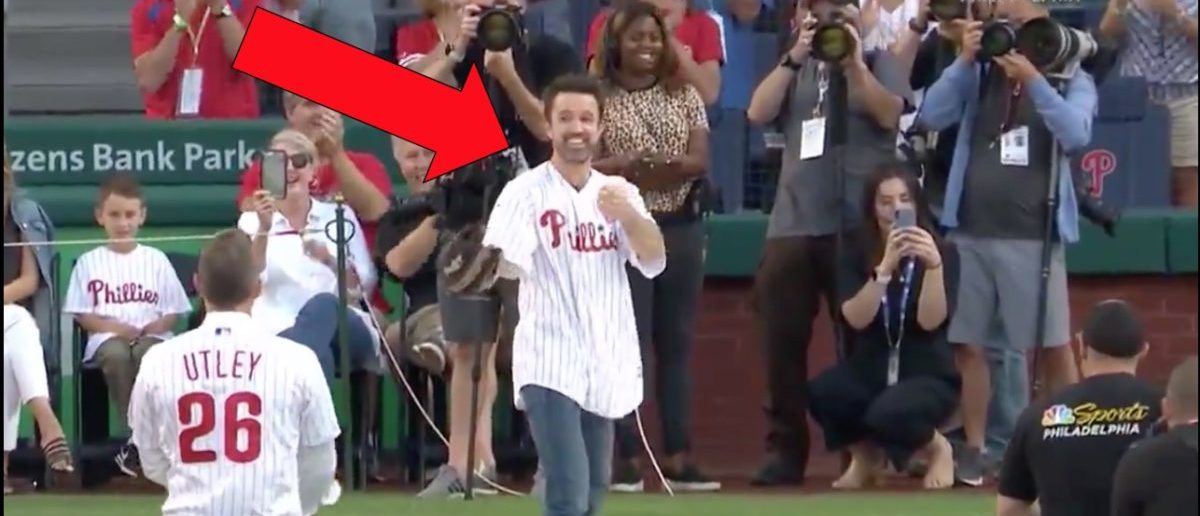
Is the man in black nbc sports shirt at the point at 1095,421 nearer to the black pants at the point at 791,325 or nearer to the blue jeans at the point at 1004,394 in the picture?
the blue jeans at the point at 1004,394

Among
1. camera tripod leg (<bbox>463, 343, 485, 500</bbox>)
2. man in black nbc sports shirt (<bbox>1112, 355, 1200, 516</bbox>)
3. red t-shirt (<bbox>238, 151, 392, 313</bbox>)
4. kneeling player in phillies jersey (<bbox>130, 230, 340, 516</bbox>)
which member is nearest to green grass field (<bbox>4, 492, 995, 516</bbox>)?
camera tripod leg (<bbox>463, 343, 485, 500</bbox>)

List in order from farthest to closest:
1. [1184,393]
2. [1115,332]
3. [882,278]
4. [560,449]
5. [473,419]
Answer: [882,278] < [473,419] < [560,449] < [1115,332] < [1184,393]

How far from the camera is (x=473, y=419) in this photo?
10055 millimetres

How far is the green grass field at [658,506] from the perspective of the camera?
9719 mm

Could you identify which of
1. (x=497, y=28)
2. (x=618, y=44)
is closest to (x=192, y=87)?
(x=497, y=28)

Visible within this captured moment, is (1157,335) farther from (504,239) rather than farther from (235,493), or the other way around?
(235,493)

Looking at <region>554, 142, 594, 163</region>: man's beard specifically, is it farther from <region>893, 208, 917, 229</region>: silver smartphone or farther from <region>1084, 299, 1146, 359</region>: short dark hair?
<region>893, 208, 917, 229</region>: silver smartphone

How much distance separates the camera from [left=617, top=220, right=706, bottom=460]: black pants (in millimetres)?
10469

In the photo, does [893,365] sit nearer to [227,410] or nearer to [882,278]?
[882,278]

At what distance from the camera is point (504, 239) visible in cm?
830

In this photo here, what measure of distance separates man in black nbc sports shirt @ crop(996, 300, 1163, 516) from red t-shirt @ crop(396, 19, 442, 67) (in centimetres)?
454

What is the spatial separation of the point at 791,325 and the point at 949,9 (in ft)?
4.77

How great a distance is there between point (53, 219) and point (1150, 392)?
6.15 m

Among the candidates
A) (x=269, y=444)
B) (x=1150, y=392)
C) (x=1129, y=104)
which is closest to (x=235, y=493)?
(x=269, y=444)
